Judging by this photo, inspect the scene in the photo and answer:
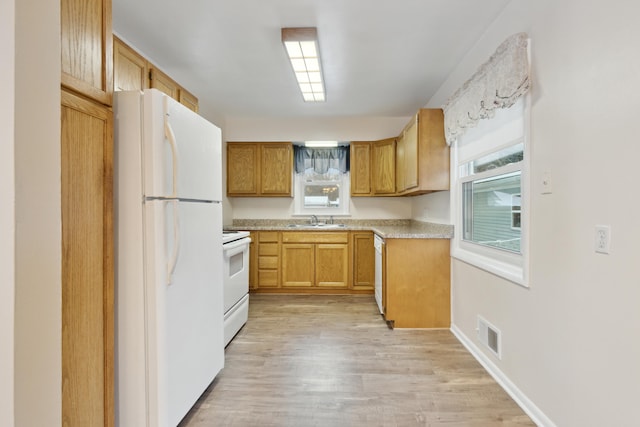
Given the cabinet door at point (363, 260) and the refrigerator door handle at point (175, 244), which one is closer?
the refrigerator door handle at point (175, 244)

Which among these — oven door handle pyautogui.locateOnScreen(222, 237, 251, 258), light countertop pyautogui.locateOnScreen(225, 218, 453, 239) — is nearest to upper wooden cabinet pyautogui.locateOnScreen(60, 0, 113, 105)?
oven door handle pyautogui.locateOnScreen(222, 237, 251, 258)

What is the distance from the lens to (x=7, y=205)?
72 cm

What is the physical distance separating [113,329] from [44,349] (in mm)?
634

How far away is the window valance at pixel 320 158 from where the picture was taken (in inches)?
189

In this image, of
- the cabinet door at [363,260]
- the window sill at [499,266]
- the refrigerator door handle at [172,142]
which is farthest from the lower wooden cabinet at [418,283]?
the refrigerator door handle at [172,142]

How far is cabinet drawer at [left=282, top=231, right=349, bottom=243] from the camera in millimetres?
4250

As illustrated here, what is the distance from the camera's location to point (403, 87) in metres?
3.40

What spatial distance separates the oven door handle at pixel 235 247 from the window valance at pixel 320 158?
2.09 metres

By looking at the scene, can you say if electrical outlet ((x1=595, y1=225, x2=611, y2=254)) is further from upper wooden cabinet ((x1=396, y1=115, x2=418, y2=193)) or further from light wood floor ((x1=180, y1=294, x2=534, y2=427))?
upper wooden cabinet ((x1=396, y1=115, x2=418, y2=193))

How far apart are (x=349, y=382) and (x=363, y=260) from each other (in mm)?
2263

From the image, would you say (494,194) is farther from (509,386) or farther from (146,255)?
(146,255)

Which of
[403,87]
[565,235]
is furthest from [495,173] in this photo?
[403,87]

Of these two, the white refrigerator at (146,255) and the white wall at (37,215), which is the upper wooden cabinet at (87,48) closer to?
the white refrigerator at (146,255)

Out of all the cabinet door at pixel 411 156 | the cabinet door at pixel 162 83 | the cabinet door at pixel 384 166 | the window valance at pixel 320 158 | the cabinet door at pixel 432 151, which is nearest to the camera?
the cabinet door at pixel 162 83
